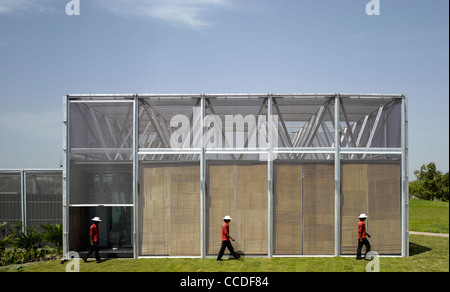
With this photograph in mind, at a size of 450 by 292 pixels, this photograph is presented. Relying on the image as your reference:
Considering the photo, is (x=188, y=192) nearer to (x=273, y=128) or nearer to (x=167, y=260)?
(x=167, y=260)

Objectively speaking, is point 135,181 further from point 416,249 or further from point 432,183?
point 432,183

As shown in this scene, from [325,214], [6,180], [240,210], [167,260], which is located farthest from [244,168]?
[6,180]

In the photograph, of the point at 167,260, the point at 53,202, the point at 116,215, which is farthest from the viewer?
the point at 53,202

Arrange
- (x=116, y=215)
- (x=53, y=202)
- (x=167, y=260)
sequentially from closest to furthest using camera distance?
(x=167, y=260)
(x=116, y=215)
(x=53, y=202)

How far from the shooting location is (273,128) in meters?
14.5

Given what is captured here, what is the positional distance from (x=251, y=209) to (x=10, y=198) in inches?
445

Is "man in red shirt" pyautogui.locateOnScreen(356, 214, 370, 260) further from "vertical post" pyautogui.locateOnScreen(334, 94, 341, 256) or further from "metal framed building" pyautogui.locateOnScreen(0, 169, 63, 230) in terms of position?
"metal framed building" pyautogui.locateOnScreen(0, 169, 63, 230)

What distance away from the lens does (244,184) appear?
14367 millimetres

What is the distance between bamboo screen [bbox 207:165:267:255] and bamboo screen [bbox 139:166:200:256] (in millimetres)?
565

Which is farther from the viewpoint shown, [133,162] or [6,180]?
[6,180]

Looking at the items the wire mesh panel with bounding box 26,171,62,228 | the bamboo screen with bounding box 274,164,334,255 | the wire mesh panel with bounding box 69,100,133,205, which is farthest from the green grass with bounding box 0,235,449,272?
the wire mesh panel with bounding box 26,171,62,228

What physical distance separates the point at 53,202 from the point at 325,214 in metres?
11.8

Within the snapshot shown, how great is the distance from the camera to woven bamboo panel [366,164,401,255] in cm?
1438

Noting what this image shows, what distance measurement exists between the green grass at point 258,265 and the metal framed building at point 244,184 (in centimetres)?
55
